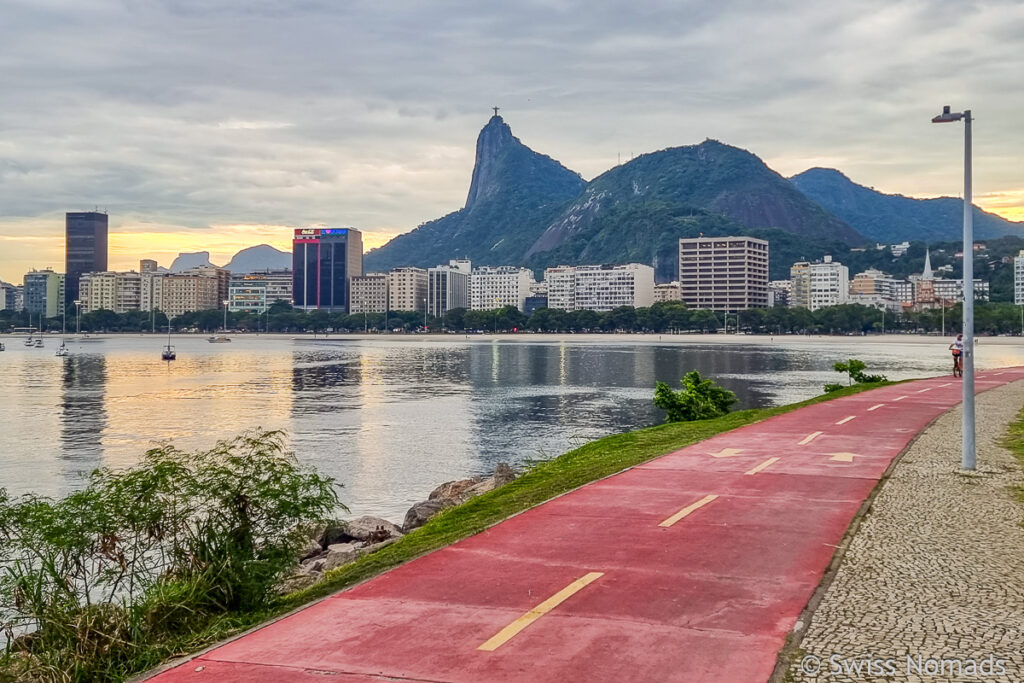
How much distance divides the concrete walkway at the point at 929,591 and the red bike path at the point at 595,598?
40 centimetres

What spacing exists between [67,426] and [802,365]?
7208 cm

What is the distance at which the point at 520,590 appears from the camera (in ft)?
30.1

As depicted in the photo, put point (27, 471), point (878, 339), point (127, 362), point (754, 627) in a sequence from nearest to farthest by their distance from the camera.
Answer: point (754, 627)
point (27, 471)
point (127, 362)
point (878, 339)

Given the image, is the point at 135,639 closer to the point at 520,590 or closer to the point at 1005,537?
the point at 520,590

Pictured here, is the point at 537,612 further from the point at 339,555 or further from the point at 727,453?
the point at 727,453

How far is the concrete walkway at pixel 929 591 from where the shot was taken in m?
7.04

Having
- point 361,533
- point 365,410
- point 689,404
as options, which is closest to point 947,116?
point 361,533

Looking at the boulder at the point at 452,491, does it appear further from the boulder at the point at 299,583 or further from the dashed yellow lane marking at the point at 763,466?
the dashed yellow lane marking at the point at 763,466

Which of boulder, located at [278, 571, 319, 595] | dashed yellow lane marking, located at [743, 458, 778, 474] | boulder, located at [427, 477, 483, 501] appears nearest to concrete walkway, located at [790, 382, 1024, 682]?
dashed yellow lane marking, located at [743, 458, 778, 474]

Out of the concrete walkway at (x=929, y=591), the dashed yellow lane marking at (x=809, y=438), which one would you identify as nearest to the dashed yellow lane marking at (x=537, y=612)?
the concrete walkway at (x=929, y=591)

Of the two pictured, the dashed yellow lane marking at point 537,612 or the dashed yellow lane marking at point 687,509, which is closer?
the dashed yellow lane marking at point 537,612

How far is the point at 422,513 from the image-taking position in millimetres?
19016

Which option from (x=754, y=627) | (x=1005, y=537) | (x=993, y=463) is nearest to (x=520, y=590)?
(x=754, y=627)

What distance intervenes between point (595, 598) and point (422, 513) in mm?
10627
